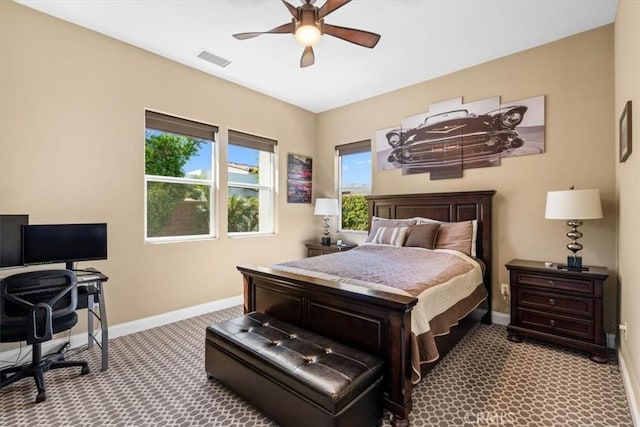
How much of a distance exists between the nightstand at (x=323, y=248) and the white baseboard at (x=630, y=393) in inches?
115

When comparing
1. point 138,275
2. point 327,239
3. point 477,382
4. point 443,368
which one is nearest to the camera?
point 477,382

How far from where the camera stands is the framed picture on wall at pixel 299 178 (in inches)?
191

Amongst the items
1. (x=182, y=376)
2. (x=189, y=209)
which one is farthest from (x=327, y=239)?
(x=182, y=376)

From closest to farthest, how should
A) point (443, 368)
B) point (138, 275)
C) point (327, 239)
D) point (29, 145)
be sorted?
point (443, 368) → point (29, 145) → point (138, 275) → point (327, 239)

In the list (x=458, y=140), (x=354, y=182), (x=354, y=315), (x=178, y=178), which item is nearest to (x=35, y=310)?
(x=178, y=178)

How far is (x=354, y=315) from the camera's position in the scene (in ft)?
6.39

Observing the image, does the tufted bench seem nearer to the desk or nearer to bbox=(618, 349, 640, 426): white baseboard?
the desk

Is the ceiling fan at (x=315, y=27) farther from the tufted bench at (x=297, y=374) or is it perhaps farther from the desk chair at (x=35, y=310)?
the desk chair at (x=35, y=310)

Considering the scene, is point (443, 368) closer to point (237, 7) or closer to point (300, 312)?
point (300, 312)

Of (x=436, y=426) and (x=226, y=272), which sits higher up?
(x=226, y=272)

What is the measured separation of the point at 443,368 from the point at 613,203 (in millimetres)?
2194

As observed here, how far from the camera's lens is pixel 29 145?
255 centimetres

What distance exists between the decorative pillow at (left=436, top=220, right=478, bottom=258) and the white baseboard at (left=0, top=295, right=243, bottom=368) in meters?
2.71

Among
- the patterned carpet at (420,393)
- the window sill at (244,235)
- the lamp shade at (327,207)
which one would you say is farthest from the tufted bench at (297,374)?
the lamp shade at (327,207)
